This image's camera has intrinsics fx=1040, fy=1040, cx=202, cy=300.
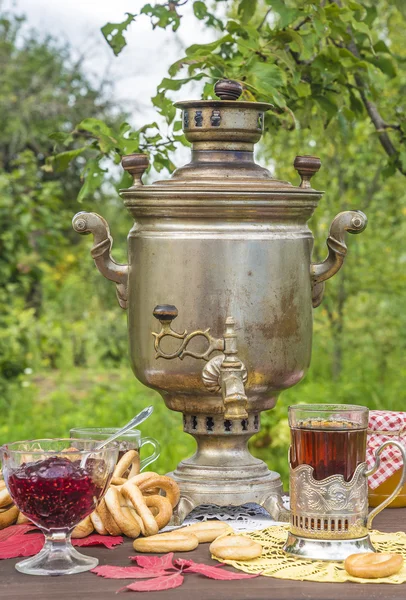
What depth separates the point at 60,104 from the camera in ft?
27.5

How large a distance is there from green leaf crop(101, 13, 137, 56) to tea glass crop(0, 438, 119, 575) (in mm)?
1526

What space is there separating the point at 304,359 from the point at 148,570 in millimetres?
664

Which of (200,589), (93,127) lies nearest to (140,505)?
(200,589)

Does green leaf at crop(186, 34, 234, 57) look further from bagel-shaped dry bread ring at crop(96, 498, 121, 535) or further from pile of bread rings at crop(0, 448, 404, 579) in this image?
bagel-shaped dry bread ring at crop(96, 498, 121, 535)

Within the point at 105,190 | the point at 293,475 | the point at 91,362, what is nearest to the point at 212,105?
the point at 293,475

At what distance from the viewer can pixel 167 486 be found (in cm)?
204

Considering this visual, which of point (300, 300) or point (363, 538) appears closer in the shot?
point (363, 538)

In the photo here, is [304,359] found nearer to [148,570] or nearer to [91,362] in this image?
[148,570]

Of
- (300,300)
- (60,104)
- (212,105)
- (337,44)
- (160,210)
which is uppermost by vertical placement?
(60,104)

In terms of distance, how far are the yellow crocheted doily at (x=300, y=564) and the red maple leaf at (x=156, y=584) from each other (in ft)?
0.39

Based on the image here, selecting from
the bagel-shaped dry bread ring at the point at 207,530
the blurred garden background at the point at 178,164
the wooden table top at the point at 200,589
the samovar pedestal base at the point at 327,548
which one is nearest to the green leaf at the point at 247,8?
the blurred garden background at the point at 178,164

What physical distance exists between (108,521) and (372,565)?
1.68ft

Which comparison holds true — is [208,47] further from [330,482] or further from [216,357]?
[330,482]

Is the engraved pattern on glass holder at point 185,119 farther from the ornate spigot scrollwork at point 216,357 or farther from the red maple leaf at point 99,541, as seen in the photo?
the red maple leaf at point 99,541
